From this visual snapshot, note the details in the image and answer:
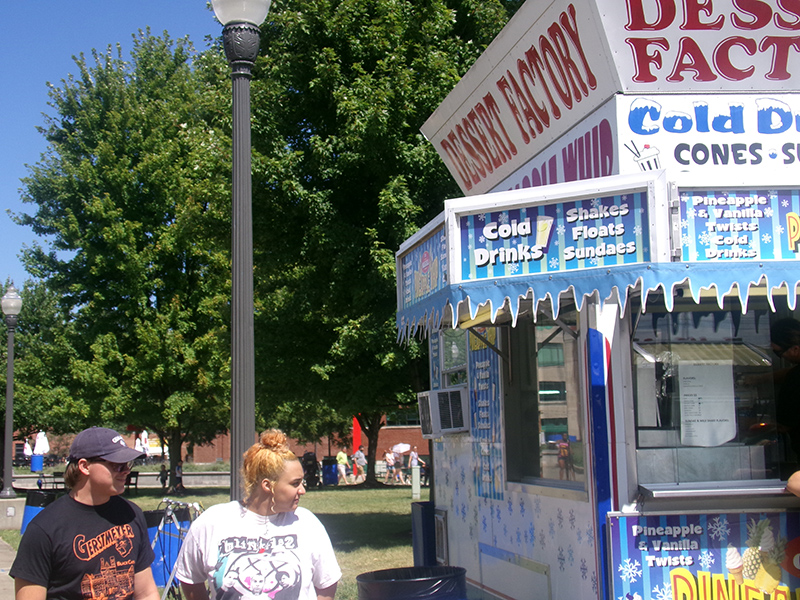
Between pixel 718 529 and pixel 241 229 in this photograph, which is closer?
pixel 718 529

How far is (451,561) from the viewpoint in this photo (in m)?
8.89

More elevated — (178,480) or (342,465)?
(178,480)

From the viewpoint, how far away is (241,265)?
6020 mm

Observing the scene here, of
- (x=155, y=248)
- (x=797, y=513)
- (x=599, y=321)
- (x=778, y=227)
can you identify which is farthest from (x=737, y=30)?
(x=155, y=248)

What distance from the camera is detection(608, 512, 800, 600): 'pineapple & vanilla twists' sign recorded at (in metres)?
5.47

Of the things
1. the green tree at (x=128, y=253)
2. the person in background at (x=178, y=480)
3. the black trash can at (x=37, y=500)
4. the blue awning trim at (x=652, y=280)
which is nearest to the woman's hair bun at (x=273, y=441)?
the blue awning trim at (x=652, y=280)

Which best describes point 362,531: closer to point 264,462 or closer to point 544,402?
point 544,402

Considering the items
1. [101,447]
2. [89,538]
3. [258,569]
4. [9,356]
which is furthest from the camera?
[9,356]

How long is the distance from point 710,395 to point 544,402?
4.62 feet

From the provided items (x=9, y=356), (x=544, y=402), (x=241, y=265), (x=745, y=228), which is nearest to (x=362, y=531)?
(x=9, y=356)

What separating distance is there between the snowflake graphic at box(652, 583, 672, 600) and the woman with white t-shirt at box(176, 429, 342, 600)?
2.91 meters

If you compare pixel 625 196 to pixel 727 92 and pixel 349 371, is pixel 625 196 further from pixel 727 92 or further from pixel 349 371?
pixel 349 371

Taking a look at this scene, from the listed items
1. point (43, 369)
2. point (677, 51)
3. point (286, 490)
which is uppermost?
point (677, 51)

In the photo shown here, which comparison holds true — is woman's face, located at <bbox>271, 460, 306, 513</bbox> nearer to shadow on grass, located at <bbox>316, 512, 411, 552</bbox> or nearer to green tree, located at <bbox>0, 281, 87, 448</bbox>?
shadow on grass, located at <bbox>316, 512, 411, 552</bbox>
